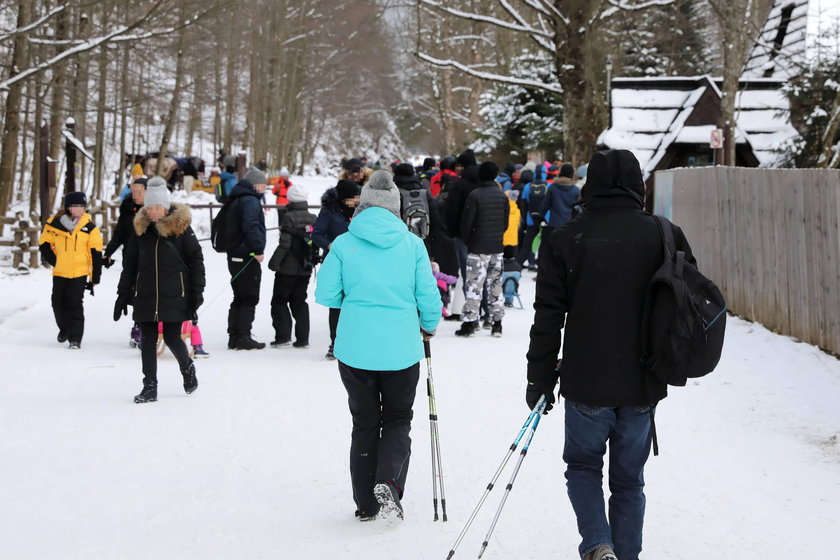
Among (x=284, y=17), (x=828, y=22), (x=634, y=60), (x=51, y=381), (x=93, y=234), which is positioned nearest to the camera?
(x=51, y=381)

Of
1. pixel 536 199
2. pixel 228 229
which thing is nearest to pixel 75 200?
pixel 228 229

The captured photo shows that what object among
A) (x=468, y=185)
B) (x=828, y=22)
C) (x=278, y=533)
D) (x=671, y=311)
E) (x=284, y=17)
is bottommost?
(x=278, y=533)

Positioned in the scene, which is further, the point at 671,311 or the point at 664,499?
the point at 664,499

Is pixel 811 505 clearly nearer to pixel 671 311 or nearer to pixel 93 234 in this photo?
pixel 671 311

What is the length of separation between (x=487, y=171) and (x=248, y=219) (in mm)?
2614

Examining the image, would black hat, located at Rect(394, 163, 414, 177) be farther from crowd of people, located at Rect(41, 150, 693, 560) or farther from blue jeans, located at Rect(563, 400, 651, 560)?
blue jeans, located at Rect(563, 400, 651, 560)

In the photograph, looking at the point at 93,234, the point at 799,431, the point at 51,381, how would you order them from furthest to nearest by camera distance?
the point at 93,234
the point at 51,381
the point at 799,431

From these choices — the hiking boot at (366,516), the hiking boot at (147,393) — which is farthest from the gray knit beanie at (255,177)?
the hiking boot at (366,516)

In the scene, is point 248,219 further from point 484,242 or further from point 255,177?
point 484,242

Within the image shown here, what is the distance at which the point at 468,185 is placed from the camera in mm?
11492

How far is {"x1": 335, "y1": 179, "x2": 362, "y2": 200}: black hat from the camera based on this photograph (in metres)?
10.0

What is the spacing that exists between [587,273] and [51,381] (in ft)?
21.4

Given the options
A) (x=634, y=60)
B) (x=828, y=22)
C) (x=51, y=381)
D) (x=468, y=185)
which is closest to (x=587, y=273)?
(x=51, y=381)

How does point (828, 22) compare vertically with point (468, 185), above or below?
above
